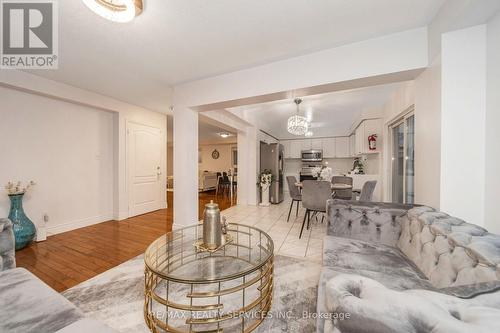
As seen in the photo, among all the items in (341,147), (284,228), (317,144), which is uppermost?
(317,144)

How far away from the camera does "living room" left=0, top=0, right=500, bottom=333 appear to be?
97 cm

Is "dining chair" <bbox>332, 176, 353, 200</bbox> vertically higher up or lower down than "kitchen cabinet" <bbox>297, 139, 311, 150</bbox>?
lower down

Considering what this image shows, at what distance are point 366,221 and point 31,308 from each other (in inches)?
90.9

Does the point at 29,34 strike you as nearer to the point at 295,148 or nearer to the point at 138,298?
the point at 138,298

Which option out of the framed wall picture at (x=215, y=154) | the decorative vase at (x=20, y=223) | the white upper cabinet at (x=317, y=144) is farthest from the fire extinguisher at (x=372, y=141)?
the framed wall picture at (x=215, y=154)

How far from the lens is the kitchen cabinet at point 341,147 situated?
23.2 ft

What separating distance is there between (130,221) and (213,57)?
337cm

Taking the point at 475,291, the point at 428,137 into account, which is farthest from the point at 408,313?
the point at 428,137

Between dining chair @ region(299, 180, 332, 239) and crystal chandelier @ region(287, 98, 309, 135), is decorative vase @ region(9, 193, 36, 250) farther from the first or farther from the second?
crystal chandelier @ region(287, 98, 309, 135)

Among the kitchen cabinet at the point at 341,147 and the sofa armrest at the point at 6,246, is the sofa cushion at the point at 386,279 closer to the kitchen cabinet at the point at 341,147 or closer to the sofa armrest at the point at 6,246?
the sofa armrest at the point at 6,246

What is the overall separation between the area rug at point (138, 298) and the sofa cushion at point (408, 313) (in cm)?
100

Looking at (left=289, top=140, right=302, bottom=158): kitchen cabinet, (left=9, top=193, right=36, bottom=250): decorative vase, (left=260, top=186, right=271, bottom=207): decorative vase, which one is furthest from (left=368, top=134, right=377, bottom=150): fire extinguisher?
(left=9, top=193, right=36, bottom=250): decorative vase

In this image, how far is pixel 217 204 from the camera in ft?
7.32

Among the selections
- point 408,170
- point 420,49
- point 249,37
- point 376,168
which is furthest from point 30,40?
point 376,168
